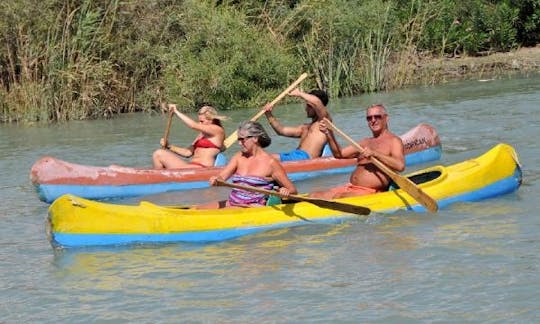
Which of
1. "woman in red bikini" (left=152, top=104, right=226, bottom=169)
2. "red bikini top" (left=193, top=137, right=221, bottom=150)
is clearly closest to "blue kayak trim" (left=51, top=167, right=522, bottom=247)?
"woman in red bikini" (left=152, top=104, right=226, bottom=169)

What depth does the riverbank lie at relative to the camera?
2152 cm

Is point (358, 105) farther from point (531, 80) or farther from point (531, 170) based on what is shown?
point (531, 170)

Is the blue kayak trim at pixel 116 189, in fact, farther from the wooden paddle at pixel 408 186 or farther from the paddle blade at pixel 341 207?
the paddle blade at pixel 341 207

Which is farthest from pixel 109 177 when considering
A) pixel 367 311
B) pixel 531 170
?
pixel 367 311

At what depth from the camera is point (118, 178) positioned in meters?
10.5

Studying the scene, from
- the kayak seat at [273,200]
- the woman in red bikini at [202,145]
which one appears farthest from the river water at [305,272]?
the woman in red bikini at [202,145]

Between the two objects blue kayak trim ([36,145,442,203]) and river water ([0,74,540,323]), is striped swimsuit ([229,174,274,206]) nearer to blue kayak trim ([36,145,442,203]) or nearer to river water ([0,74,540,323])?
river water ([0,74,540,323])

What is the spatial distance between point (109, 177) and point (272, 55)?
30.9 ft

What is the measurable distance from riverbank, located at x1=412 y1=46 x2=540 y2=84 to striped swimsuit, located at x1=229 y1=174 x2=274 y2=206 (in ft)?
44.8

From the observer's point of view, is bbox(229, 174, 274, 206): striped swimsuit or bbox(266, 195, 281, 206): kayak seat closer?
bbox(229, 174, 274, 206): striped swimsuit

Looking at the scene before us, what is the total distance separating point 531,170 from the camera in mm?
10328

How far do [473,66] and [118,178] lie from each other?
13.9 metres

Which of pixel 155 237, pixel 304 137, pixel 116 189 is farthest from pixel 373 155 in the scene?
pixel 116 189

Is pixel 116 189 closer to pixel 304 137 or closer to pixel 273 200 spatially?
pixel 304 137
